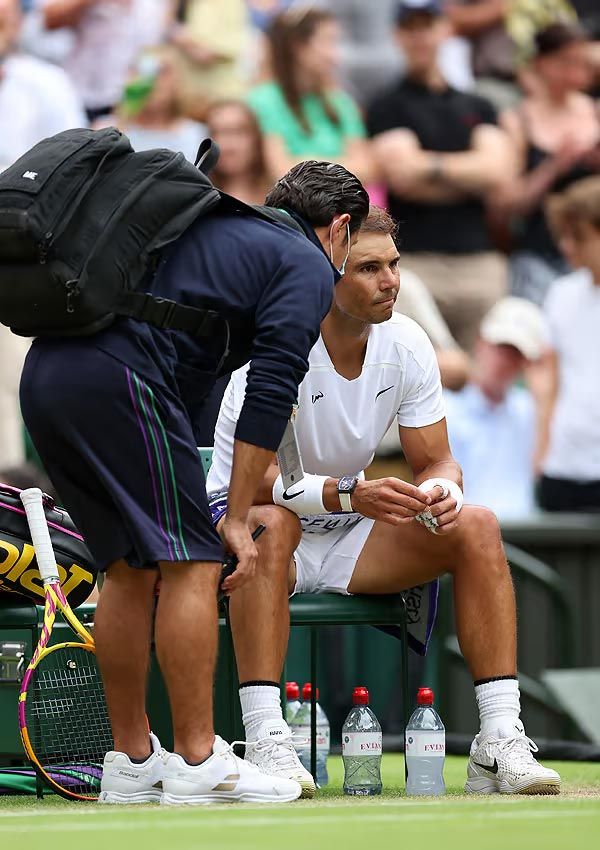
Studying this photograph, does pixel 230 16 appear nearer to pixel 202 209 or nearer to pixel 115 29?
pixel 115 29

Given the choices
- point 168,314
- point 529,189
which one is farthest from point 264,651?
point 529,189

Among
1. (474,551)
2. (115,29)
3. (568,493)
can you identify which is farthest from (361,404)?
(115,29)

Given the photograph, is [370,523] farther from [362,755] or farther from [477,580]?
[362,755]

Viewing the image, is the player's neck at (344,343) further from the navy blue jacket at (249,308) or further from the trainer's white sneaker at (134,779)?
the trainer's white sneaker at (134,779)

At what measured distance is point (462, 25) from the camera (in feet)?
33.7

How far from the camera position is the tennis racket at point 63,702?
4730mm

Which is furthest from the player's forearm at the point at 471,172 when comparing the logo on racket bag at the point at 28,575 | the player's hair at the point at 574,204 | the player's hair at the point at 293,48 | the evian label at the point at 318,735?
the logo on racket bag at the point at 28,575

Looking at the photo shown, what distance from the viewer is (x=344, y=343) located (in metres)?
5.24

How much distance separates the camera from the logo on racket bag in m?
4.84

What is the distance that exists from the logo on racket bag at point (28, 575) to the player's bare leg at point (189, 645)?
65cm

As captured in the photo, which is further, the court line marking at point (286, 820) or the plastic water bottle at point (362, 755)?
the plastic water bottle at point (362, 755)

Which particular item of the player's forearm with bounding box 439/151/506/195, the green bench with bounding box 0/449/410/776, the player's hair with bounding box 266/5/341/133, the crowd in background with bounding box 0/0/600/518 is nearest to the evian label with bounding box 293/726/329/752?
the green bench with bounding box 0/449/410/776

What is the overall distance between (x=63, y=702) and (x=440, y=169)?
227 inches

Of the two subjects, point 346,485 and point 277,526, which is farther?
point 346,485
